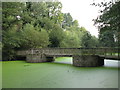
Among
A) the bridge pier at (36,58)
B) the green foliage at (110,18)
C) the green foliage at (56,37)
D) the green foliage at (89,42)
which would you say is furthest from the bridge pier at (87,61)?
the green foliage at (89,42)

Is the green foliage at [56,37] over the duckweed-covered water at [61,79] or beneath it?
over

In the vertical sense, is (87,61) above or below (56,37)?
below

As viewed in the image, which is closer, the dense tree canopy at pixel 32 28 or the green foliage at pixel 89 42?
the dense tree canopy at pixel 32 28

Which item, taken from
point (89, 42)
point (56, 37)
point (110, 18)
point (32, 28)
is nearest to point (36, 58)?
point (32, 28)

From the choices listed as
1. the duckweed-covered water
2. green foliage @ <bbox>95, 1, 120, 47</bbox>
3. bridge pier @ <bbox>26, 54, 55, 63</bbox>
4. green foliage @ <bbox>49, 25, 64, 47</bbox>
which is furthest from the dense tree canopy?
green foliage @ <bbox>95, 1, 120, 47</bbox>

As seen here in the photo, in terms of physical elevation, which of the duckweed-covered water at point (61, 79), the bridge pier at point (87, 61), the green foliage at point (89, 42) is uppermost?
the green foliage at point (89, 42)

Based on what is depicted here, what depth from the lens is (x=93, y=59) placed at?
7645 millimetres

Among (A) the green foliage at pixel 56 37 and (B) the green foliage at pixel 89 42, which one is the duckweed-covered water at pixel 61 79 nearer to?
(A) the green foliage at pixel 56 37

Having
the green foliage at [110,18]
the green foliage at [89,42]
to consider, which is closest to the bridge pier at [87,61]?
the green foliage at [110,18]

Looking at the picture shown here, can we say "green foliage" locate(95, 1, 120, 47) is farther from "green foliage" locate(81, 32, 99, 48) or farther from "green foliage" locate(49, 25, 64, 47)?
"green foliage" locate(81, 32, 99, 48)

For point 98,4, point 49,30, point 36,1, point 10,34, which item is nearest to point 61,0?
point 36,1

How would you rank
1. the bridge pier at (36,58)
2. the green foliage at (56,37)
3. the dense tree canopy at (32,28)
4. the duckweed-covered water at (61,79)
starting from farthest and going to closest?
the green foliage at (56,37)
the dense tree canopy at (32,28)
the bridge pier at (36,58)
the duckweed-covered water at (61,79)

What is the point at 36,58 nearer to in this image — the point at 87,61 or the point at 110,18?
the point at 87,61

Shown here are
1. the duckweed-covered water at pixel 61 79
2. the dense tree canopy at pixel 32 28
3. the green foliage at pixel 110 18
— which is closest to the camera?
the green foliage at pixel 110 18
